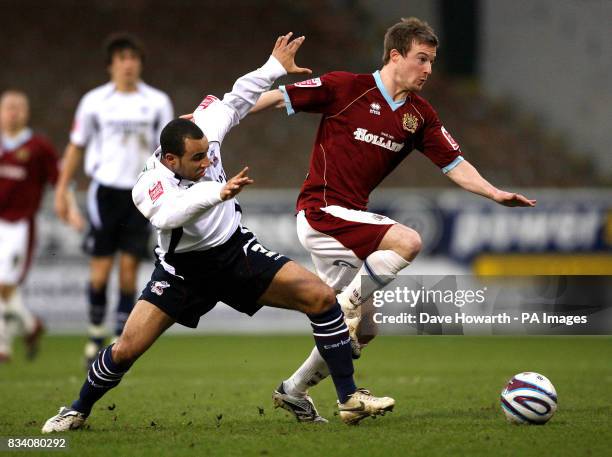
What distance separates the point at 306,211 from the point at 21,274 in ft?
19.1

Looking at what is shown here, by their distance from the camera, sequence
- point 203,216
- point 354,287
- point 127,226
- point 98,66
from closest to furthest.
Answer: point 203,216, point 354,287, point 127,226, point 98,66

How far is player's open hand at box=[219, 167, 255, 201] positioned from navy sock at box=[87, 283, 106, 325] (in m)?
4.88

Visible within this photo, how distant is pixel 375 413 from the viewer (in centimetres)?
650

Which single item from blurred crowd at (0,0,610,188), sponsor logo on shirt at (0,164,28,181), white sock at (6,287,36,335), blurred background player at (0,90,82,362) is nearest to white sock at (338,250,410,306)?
white sock at (6,287,36,335)

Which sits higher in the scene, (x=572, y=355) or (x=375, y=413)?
(x=375, y=413)

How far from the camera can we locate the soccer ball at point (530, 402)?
647cm

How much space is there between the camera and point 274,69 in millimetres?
6844

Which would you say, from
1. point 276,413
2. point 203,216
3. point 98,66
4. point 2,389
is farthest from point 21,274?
point 98,66

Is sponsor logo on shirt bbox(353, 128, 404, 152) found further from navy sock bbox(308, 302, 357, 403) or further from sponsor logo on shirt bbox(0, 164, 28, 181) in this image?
sponsor logo on shirt bbox(0, 164, 28, 181)

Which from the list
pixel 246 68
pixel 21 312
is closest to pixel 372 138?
pixel 21 312

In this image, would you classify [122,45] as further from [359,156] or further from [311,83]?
[359,156]

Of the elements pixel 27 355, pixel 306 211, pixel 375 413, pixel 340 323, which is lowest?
pixel 27 355

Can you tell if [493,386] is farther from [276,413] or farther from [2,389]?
[2,389]

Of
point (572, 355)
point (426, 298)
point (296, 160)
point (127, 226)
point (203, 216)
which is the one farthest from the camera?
point (296, 160)
